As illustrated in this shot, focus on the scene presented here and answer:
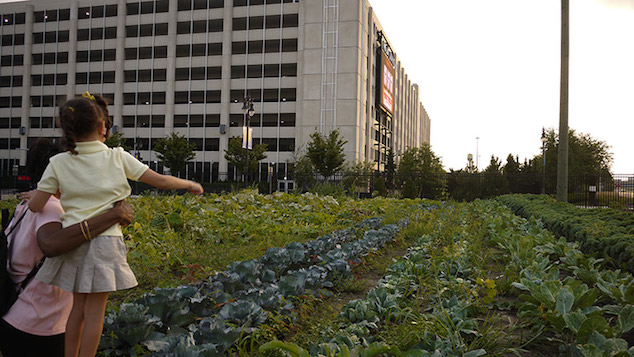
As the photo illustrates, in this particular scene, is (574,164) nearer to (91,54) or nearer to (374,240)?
(374,240)

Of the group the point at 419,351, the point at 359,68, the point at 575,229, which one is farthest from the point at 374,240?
the point at 359,68

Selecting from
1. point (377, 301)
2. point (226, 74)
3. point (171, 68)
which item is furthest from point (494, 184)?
point (171, 68)

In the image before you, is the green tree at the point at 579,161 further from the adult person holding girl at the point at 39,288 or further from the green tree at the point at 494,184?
the adult person holding girl at the point at 39,288

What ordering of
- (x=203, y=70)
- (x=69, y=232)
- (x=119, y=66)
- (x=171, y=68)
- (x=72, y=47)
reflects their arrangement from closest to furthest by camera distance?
(x=69, y=232) → (x=171, y=68) → (x=203, y=70) → (x=119, y=66) → (x=72, y=47)

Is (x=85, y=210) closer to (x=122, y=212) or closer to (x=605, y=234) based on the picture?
(x=122, y=212)

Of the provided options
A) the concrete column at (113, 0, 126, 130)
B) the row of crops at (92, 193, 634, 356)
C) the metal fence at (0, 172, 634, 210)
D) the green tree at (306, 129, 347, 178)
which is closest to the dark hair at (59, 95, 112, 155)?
the row of crops at (92, 193, 634, 356)

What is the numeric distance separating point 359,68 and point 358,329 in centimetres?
4016

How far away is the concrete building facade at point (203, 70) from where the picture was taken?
4075 centimetres

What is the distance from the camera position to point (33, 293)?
204cm

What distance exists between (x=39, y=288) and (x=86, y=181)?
620mm

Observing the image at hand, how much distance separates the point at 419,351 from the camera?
207cm

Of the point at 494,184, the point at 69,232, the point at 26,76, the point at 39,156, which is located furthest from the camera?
the point at 26,76

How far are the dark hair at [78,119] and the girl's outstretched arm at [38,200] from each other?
0.26 metres

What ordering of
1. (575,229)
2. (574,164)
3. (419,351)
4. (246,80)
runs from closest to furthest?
1. (419,351)
2. (575,229)
3. (574,164)
4. (246,80)
